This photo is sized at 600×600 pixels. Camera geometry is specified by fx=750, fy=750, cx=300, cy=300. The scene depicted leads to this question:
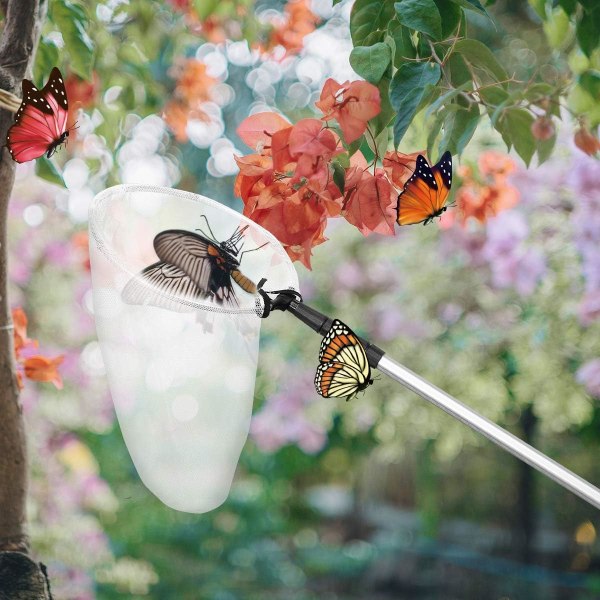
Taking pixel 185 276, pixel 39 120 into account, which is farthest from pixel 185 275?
pixel 39 120

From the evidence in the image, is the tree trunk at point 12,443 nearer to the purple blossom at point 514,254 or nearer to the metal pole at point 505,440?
the metal pole at point 505,440

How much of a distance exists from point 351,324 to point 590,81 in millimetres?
1741

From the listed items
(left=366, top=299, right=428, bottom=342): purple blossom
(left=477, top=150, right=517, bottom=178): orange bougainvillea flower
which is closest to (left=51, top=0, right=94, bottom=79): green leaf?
(left=477, top=150, right=517, bottom=178): orange bougainvillea flower

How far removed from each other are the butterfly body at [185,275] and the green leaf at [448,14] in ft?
0.52

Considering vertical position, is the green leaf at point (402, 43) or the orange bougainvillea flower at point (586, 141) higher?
the green leaf at point (402, 43)

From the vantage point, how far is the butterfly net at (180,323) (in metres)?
0.36

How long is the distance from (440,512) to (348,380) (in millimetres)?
3376

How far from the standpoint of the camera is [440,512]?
11.6 ft

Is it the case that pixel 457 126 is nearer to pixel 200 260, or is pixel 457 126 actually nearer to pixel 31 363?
pixel 200 260

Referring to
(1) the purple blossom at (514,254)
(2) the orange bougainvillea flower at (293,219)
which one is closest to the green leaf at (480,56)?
(2) the orange bougainvillea flower at (293,219)

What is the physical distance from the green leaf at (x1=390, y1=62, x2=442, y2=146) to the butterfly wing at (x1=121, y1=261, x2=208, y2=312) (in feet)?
0.40

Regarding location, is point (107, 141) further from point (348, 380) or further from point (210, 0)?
point (348, 380)

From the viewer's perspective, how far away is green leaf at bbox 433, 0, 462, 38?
0.38m

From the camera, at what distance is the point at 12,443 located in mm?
477
